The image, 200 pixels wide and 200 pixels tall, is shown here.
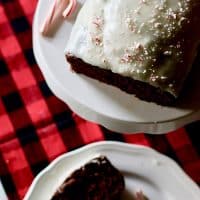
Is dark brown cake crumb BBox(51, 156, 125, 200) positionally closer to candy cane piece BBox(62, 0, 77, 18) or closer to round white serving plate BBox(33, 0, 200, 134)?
round white serving plate BBox(33, 0, 200, 134)

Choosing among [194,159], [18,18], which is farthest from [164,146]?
[18,18]

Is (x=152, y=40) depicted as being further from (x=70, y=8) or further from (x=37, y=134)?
(x=37, y=134)

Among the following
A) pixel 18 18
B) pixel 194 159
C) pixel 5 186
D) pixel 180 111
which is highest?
pixel 180 111

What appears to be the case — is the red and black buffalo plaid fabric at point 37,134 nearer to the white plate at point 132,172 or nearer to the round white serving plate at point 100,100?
the white plate at point 132,172

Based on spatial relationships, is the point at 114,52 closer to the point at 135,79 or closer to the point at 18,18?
the point at 135,79

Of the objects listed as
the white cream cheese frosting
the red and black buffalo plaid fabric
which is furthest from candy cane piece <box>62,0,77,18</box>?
the red and black buffalo plaid fabric

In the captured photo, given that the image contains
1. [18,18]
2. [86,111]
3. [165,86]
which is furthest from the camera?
[18,18]

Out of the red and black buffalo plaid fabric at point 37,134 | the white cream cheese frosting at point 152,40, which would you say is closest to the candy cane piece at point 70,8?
the white cream cheese frosting at point 152,40

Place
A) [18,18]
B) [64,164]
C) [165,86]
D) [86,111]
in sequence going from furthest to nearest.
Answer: [18,18] → [64,164] → [86,111] → [165,86]
